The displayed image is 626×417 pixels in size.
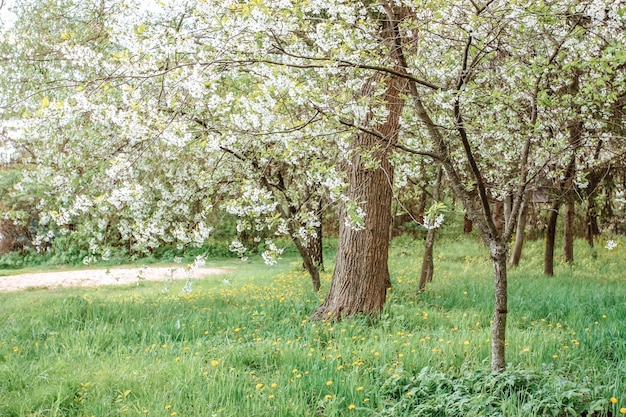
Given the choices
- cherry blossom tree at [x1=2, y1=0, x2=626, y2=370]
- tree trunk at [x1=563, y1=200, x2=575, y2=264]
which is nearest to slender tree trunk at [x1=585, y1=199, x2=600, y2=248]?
tree trunk at [x1=563, y1=200, x2=575, y2=264]

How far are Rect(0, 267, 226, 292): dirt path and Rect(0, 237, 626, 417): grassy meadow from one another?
482cm

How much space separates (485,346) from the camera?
4.77 meters

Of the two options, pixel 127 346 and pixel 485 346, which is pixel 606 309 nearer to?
pixel 485 346

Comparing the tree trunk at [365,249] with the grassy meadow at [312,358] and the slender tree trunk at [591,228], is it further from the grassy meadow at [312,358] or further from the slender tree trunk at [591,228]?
the slender tree trunk at [591,228]

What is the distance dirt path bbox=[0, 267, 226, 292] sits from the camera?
1296 cm

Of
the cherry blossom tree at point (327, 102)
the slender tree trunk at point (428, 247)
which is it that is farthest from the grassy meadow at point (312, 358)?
the cherry blossom tree at point (327, 102)

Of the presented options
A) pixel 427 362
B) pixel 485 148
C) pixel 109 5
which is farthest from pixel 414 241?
pixel 427 362

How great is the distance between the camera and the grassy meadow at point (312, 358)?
372 centimetres

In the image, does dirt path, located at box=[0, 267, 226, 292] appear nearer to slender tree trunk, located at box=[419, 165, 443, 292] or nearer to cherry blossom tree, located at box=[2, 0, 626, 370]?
cherry blossom tree, located at box=[2, 0, 626, 370]

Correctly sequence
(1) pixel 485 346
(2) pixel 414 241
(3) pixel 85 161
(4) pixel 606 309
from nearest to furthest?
(1) pixel 485 346 → (4) pixel 606 309 → (3) pixel 85 161 → (2) pixel 414 241

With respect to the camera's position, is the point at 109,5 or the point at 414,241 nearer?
the point at 109,5

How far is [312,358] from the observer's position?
4684mm

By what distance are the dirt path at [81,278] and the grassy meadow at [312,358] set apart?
15.8 ft

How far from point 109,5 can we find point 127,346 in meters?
5.45
